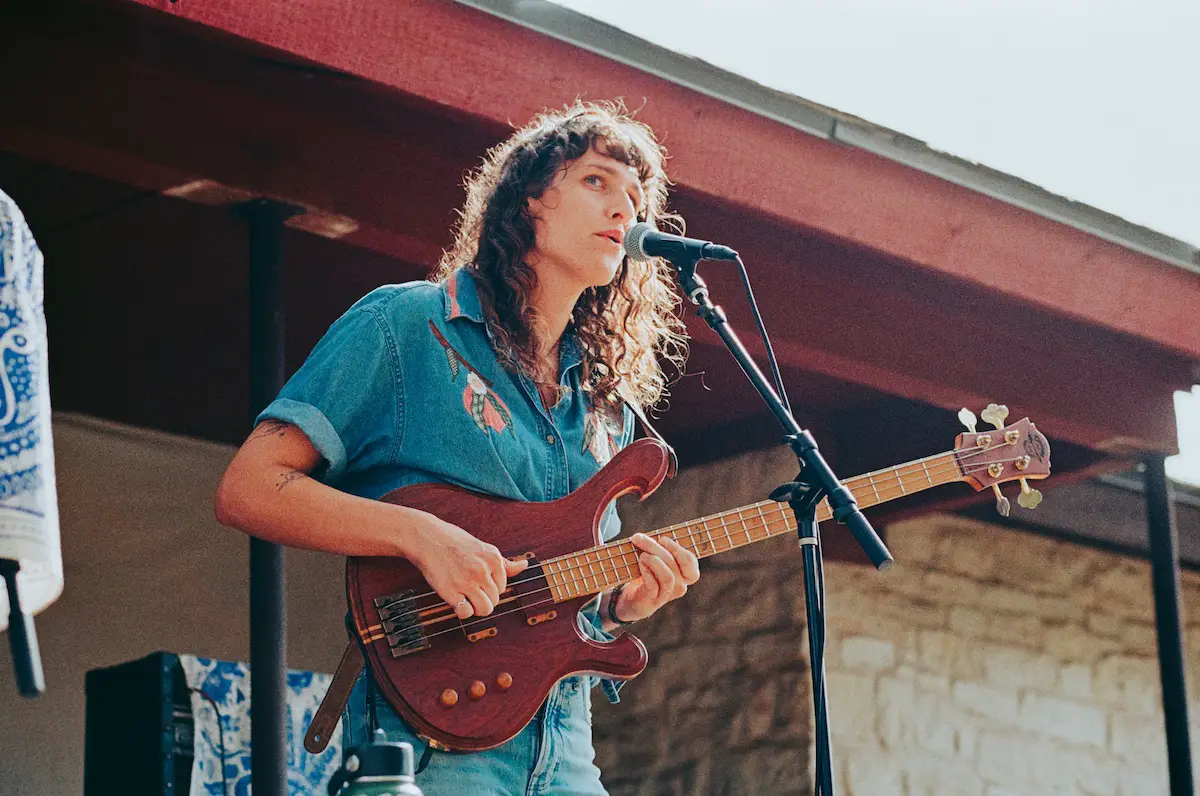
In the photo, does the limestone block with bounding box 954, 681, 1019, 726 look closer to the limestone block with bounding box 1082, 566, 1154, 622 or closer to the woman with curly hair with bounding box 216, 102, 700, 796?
the limestone block with bounding box 1082, 566, 1154, 622

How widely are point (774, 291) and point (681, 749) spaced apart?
214 cm

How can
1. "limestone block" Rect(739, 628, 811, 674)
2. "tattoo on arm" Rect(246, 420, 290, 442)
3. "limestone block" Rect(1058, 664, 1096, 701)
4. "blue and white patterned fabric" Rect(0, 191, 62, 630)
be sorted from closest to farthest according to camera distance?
"blue and white patterned fabric" Rect(0, 191, 62, 630) → "tattoo on arm" Rect(246, 420, 290, 442) → "limestone block" Rect(739, 628, 811, 674) → "limestone block" Rect(1058, 664, 1096, 701)

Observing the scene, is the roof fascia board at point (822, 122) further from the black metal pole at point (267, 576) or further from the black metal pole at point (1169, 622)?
the black metal pole at point (1169, 622)

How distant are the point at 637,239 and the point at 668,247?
94mm

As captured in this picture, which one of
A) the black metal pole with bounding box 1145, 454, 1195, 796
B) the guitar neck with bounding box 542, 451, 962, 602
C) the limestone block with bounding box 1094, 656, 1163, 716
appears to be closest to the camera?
the guitar neck with bounding box 542, 451, 962, 602

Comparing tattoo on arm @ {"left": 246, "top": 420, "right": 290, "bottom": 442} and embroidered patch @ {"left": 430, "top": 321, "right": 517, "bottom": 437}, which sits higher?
embroidered patch @ {"left": 430, "top": 321, "right": 517, "bottom": 437}

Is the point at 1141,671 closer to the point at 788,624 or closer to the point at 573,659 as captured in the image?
the point at 788,624

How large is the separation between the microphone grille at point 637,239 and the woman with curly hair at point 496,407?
7cm

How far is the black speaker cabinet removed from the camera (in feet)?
14.6

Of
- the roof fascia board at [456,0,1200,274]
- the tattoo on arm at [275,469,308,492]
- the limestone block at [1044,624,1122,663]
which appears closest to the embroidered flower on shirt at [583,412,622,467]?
the tattoo on arm at [275,469,308,492]

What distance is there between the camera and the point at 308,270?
4.84m

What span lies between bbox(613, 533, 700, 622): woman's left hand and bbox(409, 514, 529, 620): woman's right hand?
31 cm

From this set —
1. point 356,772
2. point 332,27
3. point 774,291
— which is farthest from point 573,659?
point 774,291

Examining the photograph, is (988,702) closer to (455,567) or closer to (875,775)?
(875,775)
